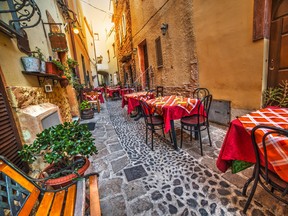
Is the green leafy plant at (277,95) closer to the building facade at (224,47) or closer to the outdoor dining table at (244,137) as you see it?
the building facade at (224,47)

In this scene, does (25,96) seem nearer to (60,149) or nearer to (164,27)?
(60,149)

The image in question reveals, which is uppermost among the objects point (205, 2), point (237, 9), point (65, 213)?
point (205, 2)

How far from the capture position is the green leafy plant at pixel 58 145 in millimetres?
1273

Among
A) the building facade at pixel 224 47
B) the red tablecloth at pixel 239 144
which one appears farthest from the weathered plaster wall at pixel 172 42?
the red tablecloth at pixel 239 144

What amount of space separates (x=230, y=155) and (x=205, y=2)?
3.53 meters

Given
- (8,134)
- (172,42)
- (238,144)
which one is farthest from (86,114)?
(238,144)

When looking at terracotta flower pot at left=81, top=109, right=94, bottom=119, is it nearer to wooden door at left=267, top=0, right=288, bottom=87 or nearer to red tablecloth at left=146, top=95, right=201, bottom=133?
red tablecloth at left=146, top=95, right=201, bottom=133

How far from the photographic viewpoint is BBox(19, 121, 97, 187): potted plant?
4.17 feet

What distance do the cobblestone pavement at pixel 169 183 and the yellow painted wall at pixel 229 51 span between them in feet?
3.67

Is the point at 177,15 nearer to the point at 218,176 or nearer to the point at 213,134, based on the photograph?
the point at 213,134

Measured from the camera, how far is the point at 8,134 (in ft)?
4.32

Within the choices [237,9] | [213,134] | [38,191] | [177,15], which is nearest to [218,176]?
[213,134]

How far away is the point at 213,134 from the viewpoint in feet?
9.25

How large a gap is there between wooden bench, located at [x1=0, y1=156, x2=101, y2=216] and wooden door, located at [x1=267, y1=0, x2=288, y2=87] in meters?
3.20
